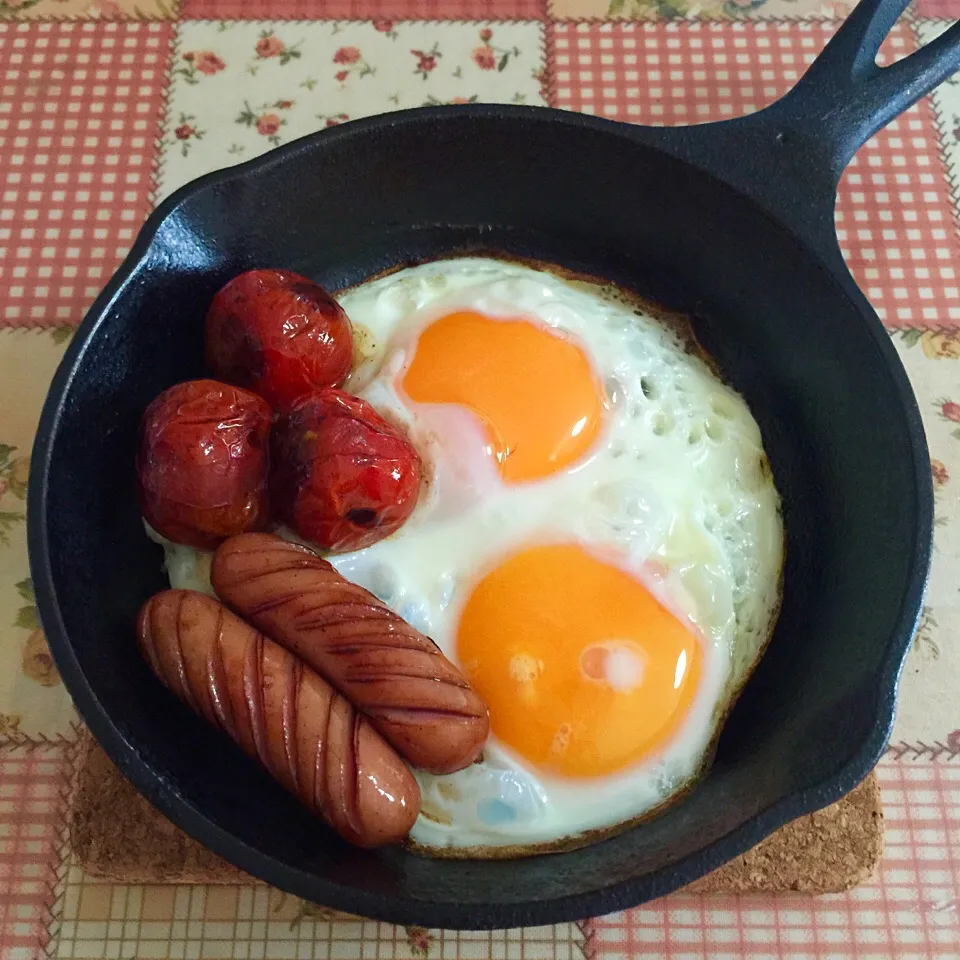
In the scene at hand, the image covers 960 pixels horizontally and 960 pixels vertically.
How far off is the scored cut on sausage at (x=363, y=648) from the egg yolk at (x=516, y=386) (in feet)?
0.88

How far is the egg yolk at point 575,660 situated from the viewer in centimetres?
100

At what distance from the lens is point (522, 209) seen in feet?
4.22

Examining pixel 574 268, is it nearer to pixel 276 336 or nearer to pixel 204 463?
pixel 276 336

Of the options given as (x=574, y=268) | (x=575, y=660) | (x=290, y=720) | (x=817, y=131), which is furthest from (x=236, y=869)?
(x=817, y=131)

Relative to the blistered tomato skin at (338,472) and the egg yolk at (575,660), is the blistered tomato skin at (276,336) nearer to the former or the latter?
the blistered tomato skin at (338,472)

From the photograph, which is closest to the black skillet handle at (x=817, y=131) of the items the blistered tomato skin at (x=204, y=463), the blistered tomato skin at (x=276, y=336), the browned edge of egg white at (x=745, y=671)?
the browned edge of egg white at (x=745, y=671)

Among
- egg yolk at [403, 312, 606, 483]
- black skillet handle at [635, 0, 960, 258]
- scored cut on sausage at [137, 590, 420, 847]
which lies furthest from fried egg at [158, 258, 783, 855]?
black skillet handle at [635, 0, 960, 258]

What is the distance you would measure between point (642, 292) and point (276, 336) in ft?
Answer: 1.79

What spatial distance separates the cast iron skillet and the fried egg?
0.16 feet

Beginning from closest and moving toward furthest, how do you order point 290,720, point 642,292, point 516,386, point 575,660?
point 290,720 < point 575,660 < point 516,386 < point 642,292

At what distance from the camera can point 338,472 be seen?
0.95m

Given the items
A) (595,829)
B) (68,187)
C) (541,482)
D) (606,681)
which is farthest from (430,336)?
(68,187)

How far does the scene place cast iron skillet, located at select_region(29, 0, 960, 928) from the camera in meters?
0.87

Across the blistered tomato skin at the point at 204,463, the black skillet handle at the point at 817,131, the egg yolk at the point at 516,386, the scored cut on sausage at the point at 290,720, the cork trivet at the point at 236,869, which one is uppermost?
the black skillet handle at the point at 817,131
